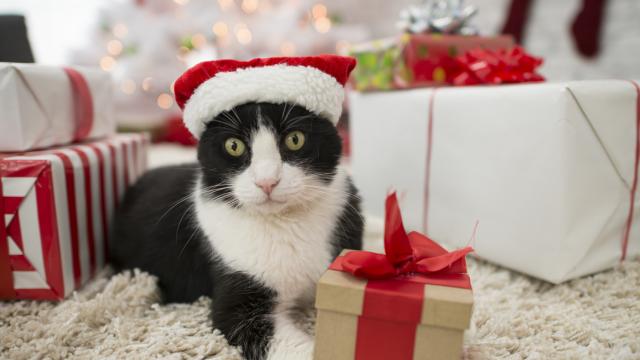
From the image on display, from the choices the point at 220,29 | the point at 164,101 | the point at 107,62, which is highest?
the point at 220,29

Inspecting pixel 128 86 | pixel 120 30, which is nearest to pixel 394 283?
pixel 128 86

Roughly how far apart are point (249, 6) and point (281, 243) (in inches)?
86.5

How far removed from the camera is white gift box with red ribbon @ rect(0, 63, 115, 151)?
786 millimetres

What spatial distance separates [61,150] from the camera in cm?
87

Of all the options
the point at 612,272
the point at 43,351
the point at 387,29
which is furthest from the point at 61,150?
the point at 387,29

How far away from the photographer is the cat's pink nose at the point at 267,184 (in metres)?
0.63

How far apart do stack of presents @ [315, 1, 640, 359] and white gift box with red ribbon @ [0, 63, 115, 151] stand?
0.64 metres

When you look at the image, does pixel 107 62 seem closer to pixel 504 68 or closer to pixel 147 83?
pixel 147 83

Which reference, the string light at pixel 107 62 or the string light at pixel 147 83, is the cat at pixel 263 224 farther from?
the string light at pixel 107 62

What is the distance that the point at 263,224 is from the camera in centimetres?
74

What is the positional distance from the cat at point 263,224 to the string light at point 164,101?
2.01 m

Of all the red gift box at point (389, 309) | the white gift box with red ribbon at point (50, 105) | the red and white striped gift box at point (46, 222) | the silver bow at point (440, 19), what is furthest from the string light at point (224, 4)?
the red gift box at point (389, 309)

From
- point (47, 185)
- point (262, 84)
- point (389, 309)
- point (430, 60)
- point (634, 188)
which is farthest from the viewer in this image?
point (430, 60)

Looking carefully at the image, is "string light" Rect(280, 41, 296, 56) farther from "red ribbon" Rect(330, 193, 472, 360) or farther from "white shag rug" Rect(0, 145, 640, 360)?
"red ribbon" Rect(330, 193, 472, 360)
